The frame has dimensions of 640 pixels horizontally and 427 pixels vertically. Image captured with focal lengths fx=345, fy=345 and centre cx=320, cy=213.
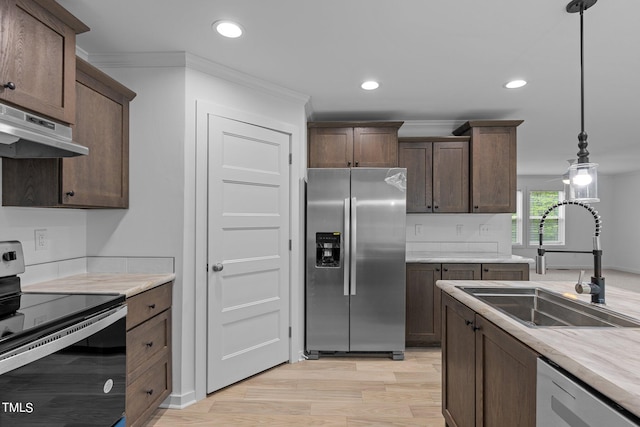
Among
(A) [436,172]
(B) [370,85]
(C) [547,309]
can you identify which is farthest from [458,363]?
(A) [436,172]

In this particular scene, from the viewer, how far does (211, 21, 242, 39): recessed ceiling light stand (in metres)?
2.04

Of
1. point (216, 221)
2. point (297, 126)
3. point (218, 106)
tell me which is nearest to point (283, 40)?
point (218, 106)

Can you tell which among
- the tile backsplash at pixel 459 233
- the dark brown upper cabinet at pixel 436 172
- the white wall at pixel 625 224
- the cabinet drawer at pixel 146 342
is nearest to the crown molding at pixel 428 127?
the dark brown upper cabinet at pixel 436 172

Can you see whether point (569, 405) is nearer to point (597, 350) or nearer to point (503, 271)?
point (597, 350)

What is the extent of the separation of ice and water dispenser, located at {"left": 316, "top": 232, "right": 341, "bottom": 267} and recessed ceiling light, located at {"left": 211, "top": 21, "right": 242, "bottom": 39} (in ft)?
5.79

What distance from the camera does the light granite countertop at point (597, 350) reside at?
81 cm

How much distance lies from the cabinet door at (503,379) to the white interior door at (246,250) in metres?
1.76

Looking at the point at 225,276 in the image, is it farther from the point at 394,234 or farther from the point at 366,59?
the point at 366,59

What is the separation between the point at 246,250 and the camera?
275 cm

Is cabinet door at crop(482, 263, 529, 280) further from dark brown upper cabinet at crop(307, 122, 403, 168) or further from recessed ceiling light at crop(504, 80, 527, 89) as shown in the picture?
recessed ceiling light at crop(504, 80, 527, 89)

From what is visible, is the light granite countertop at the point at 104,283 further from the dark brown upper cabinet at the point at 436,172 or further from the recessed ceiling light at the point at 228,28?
the dark brown upper cabinet at the point at 436,172

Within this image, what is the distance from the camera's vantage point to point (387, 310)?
10.6 feet

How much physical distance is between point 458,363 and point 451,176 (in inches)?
93.2

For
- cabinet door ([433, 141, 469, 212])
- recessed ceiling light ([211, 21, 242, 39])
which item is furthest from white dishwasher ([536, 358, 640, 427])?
cabinet door ([433, 141, 469, 212])
